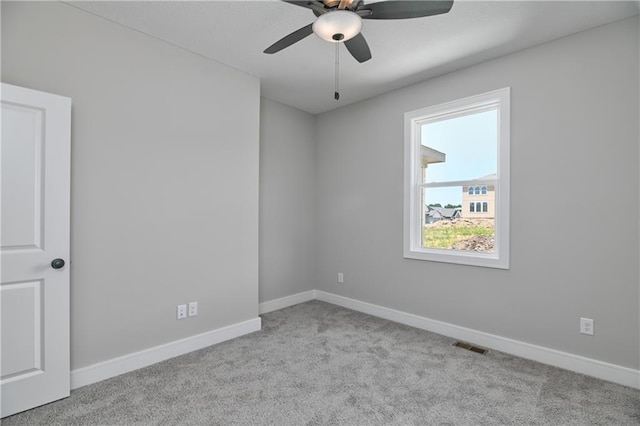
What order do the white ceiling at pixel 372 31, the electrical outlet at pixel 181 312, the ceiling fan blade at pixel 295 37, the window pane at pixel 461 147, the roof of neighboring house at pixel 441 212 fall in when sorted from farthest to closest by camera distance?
the roof of neighboring house at pixel 441 212, the window pane at pixel 461 147, the electrical outlet at pixel 181 312, the white ceiling at pixel 372 31, the ceiling fan blade at pixel 295 37

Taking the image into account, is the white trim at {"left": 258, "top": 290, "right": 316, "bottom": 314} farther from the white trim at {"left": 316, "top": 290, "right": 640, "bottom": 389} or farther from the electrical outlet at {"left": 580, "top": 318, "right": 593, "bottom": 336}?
the electrical outlet at {"left": 580, "top": 318, "right": 593, "bottom": 336}

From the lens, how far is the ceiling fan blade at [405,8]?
1574mm

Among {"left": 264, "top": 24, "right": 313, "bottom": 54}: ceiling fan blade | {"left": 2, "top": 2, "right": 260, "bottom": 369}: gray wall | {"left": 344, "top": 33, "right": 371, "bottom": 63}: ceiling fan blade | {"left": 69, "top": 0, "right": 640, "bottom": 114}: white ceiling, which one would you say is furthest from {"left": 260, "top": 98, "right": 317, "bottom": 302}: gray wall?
{"left": 344, "top": 33, "right": 371, "bottom": 63}: ceiling fan blade

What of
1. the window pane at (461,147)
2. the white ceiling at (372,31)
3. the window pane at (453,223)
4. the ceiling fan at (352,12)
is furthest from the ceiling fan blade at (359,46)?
the window pane at (453,223)

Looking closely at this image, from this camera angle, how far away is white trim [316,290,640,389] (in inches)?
89.3

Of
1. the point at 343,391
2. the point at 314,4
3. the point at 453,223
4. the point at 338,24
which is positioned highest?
the point at 314,4

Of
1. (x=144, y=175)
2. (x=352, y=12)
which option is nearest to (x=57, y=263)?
(x=144, y=175)

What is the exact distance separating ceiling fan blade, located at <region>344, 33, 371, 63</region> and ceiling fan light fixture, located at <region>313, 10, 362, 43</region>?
219 millimetres

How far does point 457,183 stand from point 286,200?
209cm

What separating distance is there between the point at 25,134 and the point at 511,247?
3.70 metres

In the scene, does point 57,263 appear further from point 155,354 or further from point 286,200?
point 286,200

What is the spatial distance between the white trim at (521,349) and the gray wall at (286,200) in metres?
1.03

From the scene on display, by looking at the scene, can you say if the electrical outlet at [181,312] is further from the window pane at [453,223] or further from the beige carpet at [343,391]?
the window pane at [453,223]

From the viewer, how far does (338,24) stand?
5.35ft
